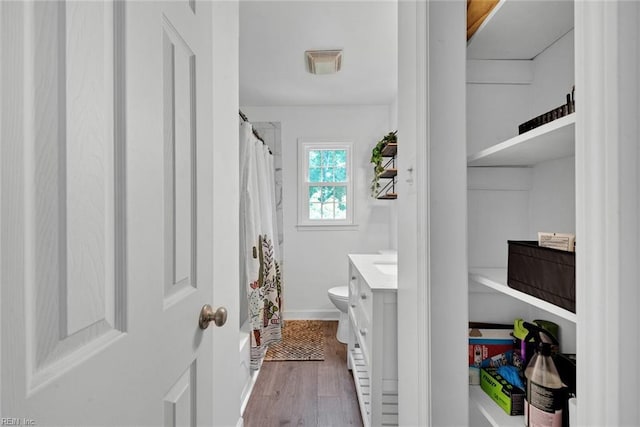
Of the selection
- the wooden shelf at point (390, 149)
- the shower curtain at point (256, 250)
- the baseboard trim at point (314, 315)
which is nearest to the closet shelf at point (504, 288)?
the shower curtain at point (256, 250)

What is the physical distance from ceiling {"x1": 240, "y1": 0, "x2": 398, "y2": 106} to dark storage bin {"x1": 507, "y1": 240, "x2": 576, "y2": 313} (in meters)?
1.77

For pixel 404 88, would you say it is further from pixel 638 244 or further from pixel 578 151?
pixel 638 244

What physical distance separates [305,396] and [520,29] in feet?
7.23

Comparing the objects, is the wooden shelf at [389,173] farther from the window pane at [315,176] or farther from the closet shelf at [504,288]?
the closet shelf at [504,288]

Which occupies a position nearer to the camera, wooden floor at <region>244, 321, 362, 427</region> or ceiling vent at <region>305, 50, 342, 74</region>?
wooden floor at <region>244, 321, 362, 427</region>

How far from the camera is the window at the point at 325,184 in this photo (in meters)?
3.84

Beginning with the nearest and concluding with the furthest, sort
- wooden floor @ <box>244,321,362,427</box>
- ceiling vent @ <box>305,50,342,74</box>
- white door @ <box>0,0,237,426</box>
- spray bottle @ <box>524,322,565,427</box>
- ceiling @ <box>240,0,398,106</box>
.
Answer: white door @ <box>0,0,237,426</box> → spray bottle @ <box>524,322,565,427</box> → wooden floor @ <box>244,321,362,427</box> → ceiling @ <box>240,0,398,106</box> → ceiling vent @ <box>305,50,342,74</box>

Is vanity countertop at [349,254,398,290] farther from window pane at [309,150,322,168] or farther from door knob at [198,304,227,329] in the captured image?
window pane at [309,150,322,168]

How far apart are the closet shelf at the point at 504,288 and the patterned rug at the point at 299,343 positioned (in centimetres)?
203

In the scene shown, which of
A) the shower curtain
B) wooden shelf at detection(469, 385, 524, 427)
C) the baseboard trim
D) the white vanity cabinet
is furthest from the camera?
the baseboard trim

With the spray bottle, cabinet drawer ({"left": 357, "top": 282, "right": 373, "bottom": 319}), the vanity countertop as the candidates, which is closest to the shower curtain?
the vanity countertop

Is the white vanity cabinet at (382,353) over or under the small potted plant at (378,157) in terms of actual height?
under

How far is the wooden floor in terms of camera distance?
6.30 ft

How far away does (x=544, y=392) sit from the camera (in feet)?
2.63
